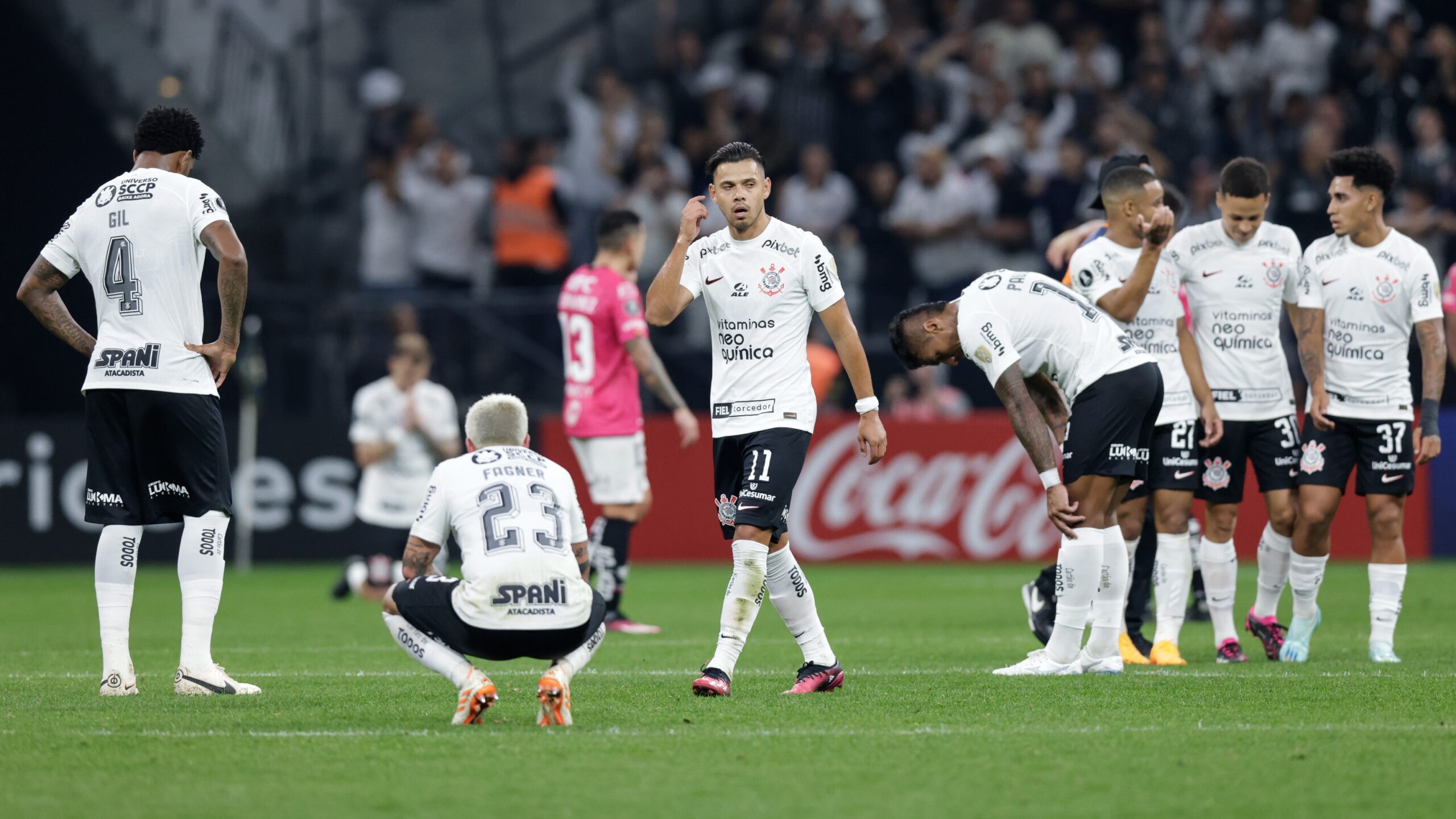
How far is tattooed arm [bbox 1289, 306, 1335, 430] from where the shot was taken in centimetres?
906

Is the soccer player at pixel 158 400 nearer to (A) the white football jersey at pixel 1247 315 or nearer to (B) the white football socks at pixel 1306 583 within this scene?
(A) the white football jersey at pixel 1247 315

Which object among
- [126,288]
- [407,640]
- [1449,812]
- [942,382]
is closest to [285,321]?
[942,382]

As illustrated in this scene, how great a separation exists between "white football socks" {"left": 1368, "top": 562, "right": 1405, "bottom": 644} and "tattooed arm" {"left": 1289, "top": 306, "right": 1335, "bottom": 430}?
2.64 ft

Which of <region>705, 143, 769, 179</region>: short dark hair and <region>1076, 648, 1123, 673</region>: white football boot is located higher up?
<region>705, 143, 769, 179</region>: short dark hair

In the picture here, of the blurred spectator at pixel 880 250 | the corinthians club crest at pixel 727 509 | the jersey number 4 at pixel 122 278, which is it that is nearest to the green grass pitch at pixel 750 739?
the corinthians club crest at pixel 727 509

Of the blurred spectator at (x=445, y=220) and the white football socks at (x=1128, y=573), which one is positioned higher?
the blurred spectator at (x=445, y=220)

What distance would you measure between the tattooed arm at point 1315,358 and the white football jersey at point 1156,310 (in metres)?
0.62

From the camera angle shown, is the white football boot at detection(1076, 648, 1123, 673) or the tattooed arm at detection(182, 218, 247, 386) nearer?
the tattooed arm at detection(182, 218, 247, 386)

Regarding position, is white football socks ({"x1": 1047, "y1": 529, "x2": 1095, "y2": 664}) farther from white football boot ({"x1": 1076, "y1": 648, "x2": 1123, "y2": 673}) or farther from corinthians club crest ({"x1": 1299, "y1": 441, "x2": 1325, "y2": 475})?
corinthians club crest ({"x1": 1299, "y1": 441, "x2": 1325, "y2": 475})

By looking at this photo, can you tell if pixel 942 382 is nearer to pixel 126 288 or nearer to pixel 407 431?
pixel 407 431

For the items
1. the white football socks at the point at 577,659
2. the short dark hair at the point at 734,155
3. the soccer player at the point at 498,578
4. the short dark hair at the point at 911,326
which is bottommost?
the white football socks at the point at 577,659

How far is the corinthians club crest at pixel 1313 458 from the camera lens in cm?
916

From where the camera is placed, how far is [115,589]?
7520 millimetres

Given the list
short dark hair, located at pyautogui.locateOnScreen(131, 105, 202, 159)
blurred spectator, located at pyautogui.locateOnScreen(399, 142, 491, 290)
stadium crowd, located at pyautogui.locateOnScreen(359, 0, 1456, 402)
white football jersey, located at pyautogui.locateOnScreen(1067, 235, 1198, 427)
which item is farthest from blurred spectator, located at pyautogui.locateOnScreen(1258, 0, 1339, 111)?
short dark hair, located at pyautogui.locateOnScreen(131, 105, 202, 159)
